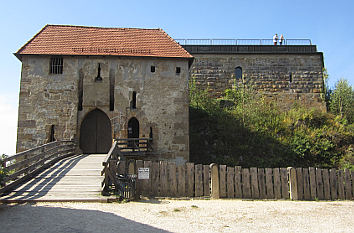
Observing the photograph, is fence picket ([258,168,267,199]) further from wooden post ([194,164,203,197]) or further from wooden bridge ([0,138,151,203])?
wooden bridge ([0,138,151,203])

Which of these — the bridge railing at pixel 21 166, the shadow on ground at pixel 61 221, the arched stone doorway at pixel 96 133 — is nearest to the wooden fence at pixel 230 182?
the shadow on ground at pixel 61 221

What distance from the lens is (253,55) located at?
25.4 metres

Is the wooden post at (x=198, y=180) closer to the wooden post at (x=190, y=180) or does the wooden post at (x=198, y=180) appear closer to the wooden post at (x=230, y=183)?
the wooden post at (x=190, y=180)

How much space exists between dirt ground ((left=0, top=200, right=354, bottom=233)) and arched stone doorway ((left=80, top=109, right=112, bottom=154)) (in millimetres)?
7726

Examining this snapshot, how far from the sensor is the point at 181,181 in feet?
34.2

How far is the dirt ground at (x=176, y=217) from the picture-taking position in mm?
6461

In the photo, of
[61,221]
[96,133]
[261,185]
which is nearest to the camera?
[61,221]

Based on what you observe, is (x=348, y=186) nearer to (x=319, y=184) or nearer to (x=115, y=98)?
(x=319, y=184)

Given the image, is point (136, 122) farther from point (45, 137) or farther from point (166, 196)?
point (166, 196)

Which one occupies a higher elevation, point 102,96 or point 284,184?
point 102,96

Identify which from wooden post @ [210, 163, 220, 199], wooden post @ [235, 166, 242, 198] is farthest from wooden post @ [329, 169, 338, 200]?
wooden post @ [210, 163, 220, 199]

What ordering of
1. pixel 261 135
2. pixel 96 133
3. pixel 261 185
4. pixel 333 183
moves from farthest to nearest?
pixel 261 135 < pixel 96 133 < pixel 333 183 < pixel 261 185

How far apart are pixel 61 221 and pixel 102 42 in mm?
13272

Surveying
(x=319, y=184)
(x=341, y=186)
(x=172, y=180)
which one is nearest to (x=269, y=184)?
(x=319, y=184)
